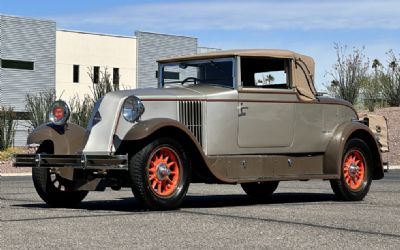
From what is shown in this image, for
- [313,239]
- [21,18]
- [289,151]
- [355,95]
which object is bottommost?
[313,239]

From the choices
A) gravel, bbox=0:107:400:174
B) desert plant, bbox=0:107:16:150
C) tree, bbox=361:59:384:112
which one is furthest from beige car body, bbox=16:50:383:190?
tree, bbox=361:59:384:112

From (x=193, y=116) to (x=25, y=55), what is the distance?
4395cm

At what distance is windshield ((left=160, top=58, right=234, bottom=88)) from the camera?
35.0ft

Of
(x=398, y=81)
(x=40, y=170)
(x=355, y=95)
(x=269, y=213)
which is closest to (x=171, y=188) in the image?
(x=269, y=213)

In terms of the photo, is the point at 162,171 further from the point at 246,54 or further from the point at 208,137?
the point at 246,54

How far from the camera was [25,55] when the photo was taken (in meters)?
52.1

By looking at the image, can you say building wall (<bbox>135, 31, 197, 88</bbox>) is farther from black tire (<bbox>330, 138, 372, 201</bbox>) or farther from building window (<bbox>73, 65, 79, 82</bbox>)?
black tire (<bbox>330, 138, 372, 201</bbox>)

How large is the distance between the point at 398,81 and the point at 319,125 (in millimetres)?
34596

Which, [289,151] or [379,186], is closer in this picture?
[289,151]

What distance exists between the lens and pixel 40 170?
10.2m

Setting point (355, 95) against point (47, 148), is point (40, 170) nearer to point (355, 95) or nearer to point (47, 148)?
point (47, 148)

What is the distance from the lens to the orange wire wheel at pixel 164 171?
931 cm

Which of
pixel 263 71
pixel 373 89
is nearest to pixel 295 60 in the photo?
pixel 263 71

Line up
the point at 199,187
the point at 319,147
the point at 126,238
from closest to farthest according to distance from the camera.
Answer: the point at 126,238, the point at 319,147, the point at 199,187
